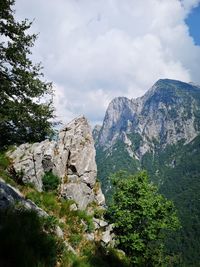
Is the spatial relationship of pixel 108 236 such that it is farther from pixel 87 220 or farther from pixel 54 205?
pixel 54 205

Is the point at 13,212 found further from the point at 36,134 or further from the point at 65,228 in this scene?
the point at 36,134

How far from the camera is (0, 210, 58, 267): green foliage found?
6.97 meters

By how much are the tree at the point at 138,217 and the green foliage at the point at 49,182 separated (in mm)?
7064

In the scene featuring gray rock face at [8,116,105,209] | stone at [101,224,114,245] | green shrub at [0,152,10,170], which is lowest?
stone at [101,224,114,245]

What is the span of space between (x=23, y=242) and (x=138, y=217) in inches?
855

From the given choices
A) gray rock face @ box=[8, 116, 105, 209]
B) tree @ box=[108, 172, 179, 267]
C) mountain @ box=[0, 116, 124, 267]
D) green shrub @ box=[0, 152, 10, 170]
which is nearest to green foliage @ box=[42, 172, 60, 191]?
mountain @ box=[0, 116, 124, 267]

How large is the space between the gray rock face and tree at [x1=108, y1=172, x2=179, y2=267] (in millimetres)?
2461

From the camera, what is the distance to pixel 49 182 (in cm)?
2344

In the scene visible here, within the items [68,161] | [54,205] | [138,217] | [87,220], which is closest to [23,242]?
[54,205]

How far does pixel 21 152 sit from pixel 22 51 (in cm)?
780

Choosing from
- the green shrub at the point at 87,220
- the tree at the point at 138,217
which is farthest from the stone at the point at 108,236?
the green shrub at the point at 87,220

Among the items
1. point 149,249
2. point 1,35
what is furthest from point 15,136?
point 149,249

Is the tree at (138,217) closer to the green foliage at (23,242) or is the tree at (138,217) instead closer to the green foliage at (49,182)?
the green foliage at (49,182)

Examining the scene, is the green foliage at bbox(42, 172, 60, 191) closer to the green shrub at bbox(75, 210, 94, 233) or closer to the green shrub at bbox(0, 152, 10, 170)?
the green shrub at bbox(0, 152, 10, 170)
